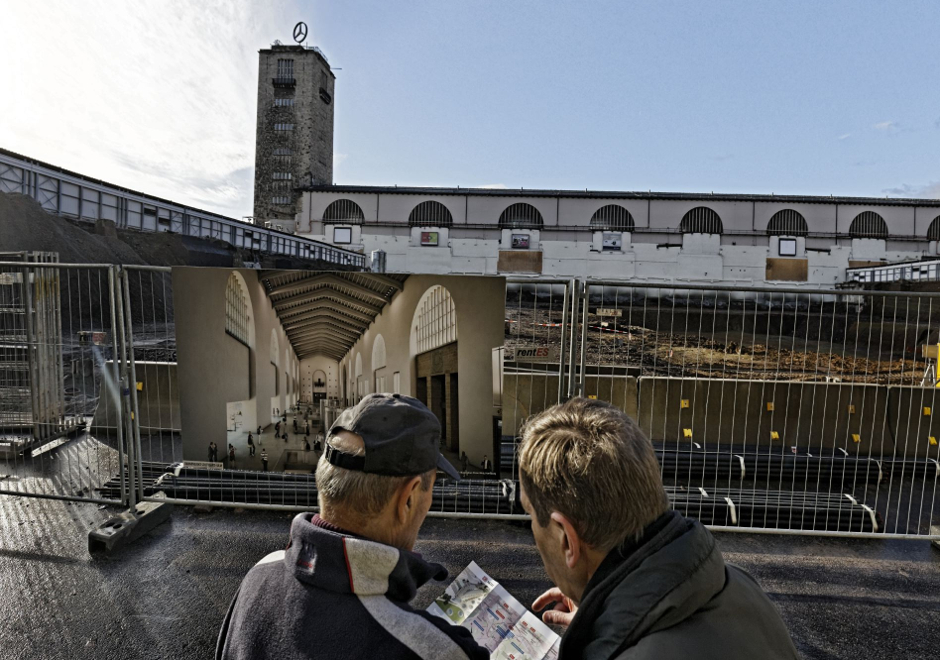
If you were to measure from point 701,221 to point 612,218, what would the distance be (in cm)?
682

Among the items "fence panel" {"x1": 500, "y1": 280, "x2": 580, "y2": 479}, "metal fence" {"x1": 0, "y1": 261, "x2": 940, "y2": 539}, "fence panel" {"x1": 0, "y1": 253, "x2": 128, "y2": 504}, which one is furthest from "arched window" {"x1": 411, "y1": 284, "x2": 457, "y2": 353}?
"fence panel" {"x1": 0, "y1": 253, "x2": 128, "y2": 504}

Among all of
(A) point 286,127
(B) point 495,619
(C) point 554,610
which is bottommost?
(B) point 495,619

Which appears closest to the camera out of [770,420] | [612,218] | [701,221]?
[770,420]

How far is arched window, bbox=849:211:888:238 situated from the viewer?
1550 inches

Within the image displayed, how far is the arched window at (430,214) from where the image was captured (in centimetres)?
4044

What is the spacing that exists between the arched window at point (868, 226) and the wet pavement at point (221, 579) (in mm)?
44287

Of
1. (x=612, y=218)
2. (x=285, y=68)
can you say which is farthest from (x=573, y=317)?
(x=285, y=68)

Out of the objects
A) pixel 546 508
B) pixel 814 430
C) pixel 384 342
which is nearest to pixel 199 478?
pixel 384 342

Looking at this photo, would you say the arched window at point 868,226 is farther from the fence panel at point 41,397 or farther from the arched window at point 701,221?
the fence panel at point 41,397

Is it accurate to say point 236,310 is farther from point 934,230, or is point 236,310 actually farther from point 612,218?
point 934,230

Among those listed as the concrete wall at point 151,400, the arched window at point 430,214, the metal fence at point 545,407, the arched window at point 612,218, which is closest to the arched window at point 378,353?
the metal fence at point 545,407

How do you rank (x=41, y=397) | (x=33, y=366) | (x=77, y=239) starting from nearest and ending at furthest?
(x=33, y=366) < (x=41, y=397) < (x=77, y=239)

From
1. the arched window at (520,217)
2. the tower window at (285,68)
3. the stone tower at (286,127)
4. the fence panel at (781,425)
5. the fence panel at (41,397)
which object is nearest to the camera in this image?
the fence panel at (781,425)

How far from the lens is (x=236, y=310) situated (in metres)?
4.27
